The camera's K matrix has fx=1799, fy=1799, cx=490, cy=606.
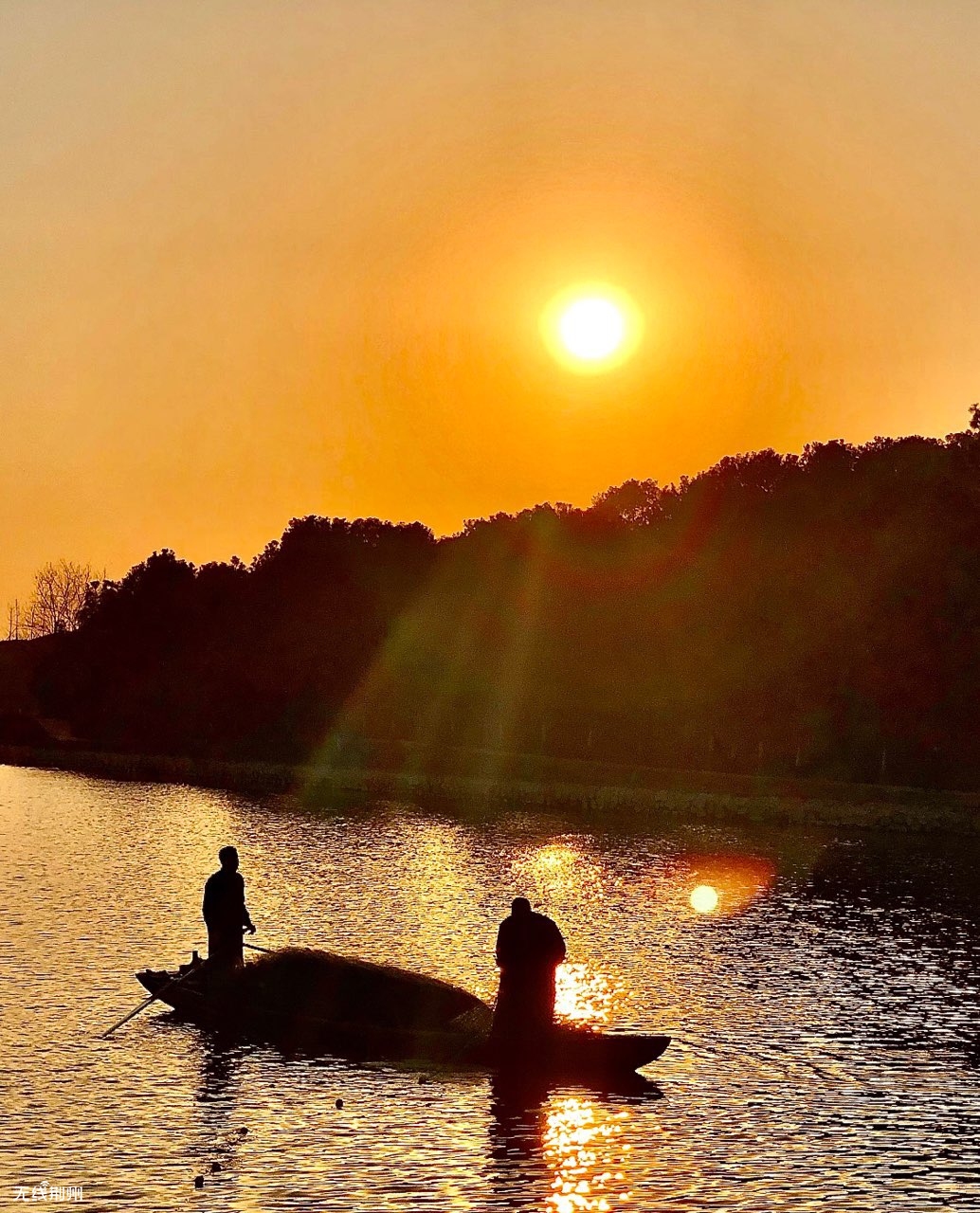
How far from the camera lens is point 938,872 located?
229 ft

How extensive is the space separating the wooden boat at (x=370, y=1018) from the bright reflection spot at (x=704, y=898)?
85.5 feet

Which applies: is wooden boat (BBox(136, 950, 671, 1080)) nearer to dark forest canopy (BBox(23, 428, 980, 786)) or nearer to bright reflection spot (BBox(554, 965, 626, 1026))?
bright reflection spot (BBox(554, 965, 626, 1026))

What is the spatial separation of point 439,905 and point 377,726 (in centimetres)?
8379

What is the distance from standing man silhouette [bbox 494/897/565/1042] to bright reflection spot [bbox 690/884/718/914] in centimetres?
2811

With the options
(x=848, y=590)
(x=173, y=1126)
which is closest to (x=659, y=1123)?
(x=173, y=1126)

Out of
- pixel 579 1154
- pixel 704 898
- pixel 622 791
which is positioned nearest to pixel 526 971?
pixel 579 1154

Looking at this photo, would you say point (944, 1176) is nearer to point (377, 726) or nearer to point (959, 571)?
point (959, 571)

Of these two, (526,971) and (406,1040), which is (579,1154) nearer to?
(526,971)

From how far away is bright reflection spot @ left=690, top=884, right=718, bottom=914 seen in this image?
196 ft

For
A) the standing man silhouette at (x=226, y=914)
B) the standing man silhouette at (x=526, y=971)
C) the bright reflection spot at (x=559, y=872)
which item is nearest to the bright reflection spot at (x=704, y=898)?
the bright reflection spot at (x=559, y=872)

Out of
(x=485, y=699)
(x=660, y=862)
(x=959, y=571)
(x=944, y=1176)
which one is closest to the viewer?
(x=944, y=1176)

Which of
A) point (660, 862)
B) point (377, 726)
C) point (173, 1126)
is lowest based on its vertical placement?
point (173, 1126)

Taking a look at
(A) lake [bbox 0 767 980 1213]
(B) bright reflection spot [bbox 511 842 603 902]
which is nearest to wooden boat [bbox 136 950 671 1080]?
(A) lake [bbox 0 767 980 1213]

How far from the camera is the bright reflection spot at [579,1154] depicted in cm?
2470
